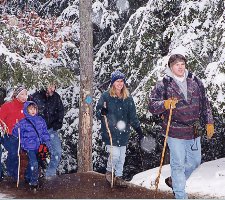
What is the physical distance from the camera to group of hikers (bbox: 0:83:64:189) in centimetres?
834

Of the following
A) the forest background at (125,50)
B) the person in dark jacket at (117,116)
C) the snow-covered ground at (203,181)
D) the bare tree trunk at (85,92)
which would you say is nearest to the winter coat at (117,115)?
the person in dark jacket at (117,116)

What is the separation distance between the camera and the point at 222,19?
375 inches

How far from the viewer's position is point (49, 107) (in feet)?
31.8

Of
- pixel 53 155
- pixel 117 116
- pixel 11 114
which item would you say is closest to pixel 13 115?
pixel 11 114

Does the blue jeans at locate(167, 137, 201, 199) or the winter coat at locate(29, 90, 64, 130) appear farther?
the winter coat at locate(29, 90, 64, 130)

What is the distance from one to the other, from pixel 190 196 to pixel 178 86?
2.23 m

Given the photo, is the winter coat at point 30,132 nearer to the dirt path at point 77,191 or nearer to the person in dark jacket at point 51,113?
the dirt path at point 77,191

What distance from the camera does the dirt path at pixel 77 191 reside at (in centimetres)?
767

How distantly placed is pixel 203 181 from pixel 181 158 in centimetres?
208

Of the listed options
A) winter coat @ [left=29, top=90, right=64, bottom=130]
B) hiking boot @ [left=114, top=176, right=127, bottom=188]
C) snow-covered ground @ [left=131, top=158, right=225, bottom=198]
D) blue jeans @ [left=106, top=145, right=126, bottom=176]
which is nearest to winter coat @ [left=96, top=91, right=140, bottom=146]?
blue jeans @ [left=106, top=145, right=126, bottom=176]

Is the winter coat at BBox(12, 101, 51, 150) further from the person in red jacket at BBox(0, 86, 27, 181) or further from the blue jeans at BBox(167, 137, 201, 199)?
the blue jeans at BBox(167, 137, 201, 199)

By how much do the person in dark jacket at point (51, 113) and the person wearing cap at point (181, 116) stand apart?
11.9ft

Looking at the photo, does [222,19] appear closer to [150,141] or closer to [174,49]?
[174,49]

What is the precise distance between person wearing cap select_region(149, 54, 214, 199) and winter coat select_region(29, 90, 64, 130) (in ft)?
11.9
